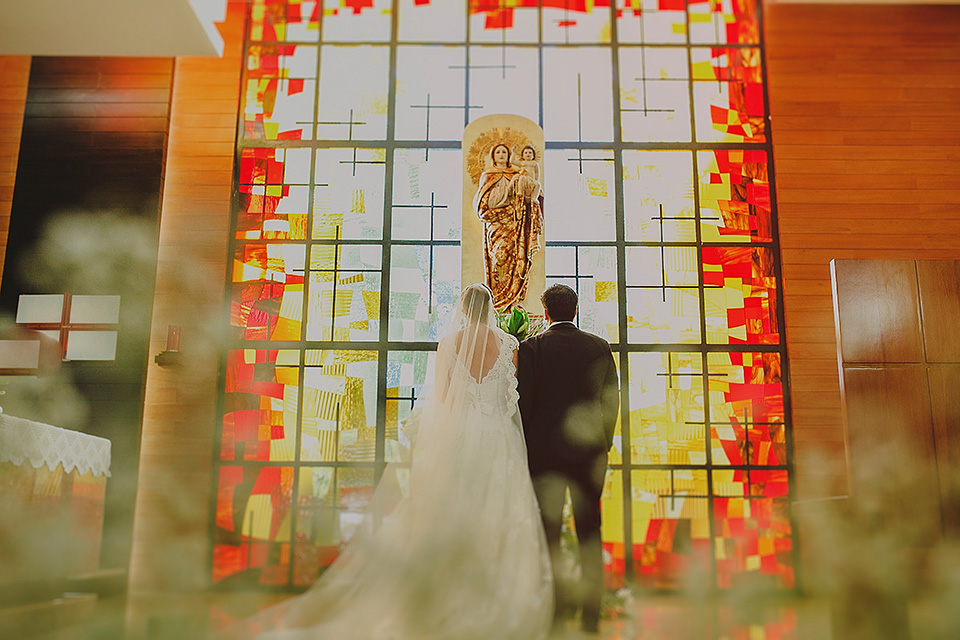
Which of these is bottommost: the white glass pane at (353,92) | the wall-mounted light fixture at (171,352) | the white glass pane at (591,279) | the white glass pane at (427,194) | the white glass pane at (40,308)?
the wall-mounted light fixture at (171,352)

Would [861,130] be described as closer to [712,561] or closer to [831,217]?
[831,217]

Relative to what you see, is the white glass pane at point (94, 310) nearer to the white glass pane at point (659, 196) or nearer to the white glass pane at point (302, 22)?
the white glass pane at point (302, 22)

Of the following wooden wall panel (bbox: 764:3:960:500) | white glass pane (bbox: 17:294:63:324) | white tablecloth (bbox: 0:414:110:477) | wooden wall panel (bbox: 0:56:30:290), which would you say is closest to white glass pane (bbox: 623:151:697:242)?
wooden wall panel (bbox: 764:3:960:500)

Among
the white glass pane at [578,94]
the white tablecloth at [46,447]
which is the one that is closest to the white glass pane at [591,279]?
the white glass pane at [578,94]

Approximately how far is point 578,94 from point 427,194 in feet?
4.90

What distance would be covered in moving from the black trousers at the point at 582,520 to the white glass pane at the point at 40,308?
13.9 ft

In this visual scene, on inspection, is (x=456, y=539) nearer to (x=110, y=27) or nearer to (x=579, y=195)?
(x=579, y=195)

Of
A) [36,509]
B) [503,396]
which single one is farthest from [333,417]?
[503,396]

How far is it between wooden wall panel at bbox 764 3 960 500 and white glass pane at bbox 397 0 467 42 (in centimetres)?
252

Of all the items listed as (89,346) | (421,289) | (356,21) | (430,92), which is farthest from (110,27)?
(421,289)

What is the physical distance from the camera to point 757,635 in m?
3.67

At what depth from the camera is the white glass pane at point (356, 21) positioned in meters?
6.73

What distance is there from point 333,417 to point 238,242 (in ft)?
5.17

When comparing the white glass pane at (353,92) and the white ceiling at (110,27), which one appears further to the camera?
the white glass pane at (353,92)
